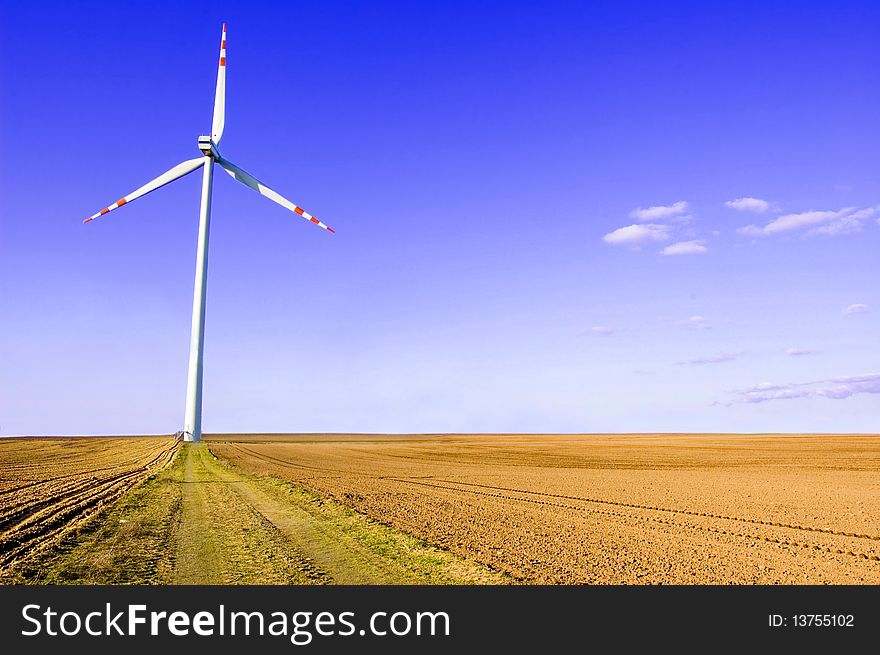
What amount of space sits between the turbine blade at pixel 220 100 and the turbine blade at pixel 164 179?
3.49 meters

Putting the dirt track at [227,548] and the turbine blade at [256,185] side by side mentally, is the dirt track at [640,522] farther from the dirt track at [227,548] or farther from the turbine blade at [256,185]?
the turbine blade at [256,185]

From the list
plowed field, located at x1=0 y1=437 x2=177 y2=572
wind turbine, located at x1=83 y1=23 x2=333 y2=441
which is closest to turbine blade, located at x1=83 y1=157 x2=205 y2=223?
wind turbine, located at x1=83 y1=23 x2=333 y2=441

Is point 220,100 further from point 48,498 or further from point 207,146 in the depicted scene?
point 48,498

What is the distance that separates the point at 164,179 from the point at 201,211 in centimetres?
387

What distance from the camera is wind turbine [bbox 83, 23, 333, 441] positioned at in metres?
53.4

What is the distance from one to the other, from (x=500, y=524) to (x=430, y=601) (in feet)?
25.1

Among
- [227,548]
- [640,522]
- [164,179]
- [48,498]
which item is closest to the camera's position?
[227,548]

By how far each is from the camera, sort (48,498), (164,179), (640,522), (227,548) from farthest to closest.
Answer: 1. (164,179)
2. (48,498)
3. (640,522)
4. (227,548)

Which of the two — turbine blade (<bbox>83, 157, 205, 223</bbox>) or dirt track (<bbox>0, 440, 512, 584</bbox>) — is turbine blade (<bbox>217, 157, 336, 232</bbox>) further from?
dirt track (<bbox>0, 440, 512, 584</bbox>)

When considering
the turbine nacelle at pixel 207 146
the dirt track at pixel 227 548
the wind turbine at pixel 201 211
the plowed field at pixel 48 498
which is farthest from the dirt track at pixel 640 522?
the turbine nacelle at pixel 207 146

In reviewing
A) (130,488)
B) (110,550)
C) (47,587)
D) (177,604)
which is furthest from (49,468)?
(177,604)

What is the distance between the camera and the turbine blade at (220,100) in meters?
57.4

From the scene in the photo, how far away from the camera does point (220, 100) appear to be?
57625 mm

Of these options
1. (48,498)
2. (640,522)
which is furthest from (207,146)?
(640,522)
